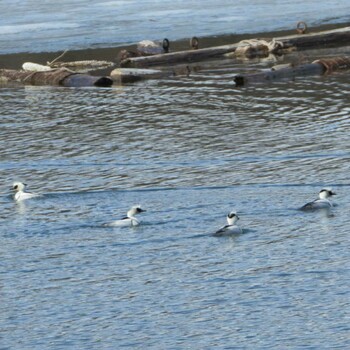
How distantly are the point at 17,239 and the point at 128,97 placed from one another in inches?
501

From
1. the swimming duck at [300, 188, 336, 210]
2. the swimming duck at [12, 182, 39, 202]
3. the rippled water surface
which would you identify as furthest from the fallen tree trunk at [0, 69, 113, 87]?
the swimming duck at [300, 188, 336, 210]

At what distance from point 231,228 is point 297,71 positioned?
15.1 metres

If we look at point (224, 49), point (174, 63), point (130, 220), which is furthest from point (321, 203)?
point (224, 49)

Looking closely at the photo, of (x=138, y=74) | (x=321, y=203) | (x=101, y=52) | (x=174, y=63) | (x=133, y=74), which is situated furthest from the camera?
(x=101, y=52)

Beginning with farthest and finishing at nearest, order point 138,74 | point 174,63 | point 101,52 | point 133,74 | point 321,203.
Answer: point 101,52, point 174,63, point 138,74, point 133,74, point 321,203

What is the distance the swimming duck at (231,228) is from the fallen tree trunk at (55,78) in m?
15.6

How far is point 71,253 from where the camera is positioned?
16250 mm

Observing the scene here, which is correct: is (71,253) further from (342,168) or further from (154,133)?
(154,133)

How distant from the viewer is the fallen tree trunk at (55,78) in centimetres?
3184

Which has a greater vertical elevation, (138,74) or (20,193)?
(138,74)

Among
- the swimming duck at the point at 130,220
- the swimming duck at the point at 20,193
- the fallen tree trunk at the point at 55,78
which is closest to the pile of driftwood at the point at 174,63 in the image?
the fallen tree trunk at the point at 55,78

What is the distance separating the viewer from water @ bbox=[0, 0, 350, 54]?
39312 millimetres

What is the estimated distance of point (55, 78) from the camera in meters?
32.5

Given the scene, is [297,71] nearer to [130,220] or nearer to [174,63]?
[174,63]
